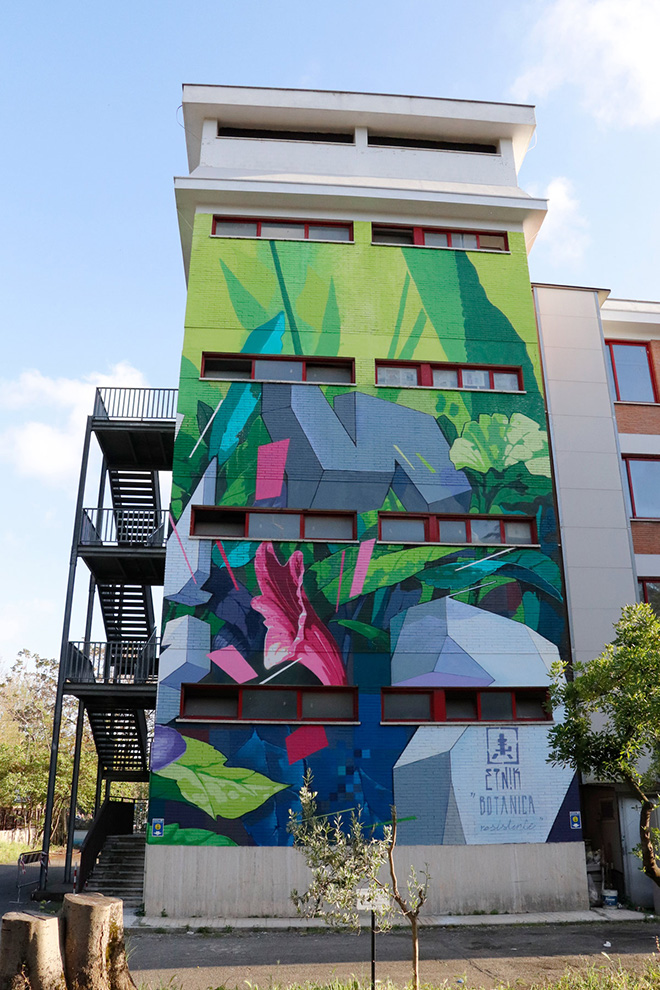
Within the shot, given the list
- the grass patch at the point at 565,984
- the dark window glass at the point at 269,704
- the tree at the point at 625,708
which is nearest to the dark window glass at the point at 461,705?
the dark window glass at the point at 269,704

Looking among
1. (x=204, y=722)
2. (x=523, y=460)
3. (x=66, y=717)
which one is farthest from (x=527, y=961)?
(x=66, y=717)

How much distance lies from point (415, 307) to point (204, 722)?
41.6 feet

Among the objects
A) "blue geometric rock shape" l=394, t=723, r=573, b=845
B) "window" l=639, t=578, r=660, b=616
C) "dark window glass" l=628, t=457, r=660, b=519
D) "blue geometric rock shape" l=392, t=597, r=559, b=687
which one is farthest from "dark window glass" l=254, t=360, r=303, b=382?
"window" l=639, t=578, r=660, b=616

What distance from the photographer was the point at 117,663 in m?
21.4

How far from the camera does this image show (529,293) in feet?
79.9

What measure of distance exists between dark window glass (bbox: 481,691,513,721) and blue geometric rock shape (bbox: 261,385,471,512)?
4.77 m

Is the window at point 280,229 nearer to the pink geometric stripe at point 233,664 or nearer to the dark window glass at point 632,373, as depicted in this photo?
the dark window glass at point 632,373

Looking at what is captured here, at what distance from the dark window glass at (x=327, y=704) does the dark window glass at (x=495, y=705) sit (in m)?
3.28

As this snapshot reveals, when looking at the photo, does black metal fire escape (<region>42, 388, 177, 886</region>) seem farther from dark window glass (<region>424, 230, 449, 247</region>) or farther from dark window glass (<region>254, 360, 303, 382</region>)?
dark window glass (<region>424, 230, 449, 247</region>)

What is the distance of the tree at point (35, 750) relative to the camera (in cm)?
3734

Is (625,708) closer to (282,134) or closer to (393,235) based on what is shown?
(393,235)

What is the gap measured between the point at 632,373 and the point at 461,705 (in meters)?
12.2

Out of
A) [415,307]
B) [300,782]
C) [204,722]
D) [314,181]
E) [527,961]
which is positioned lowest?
[527,961]

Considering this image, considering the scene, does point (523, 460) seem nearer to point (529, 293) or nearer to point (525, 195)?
point (529, 293)
